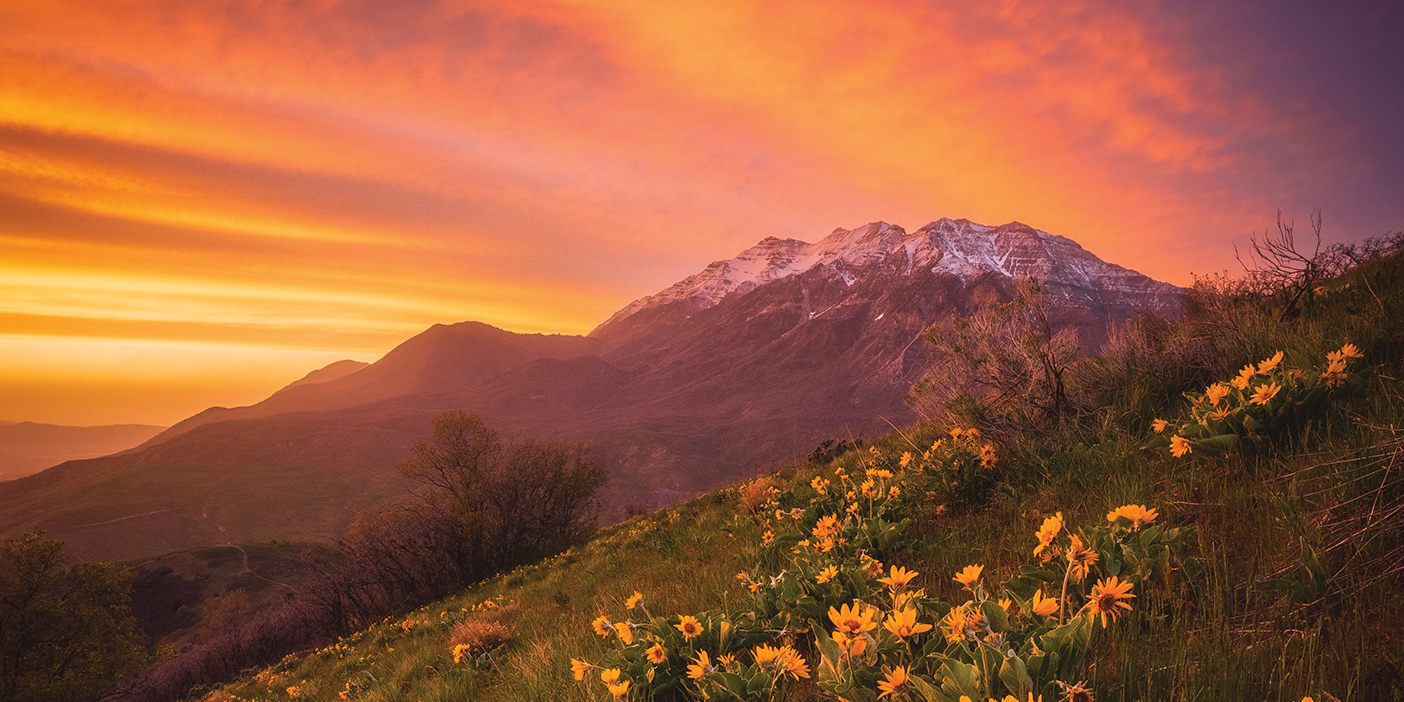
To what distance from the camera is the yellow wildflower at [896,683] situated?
1.35 m

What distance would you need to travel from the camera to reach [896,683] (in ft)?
4.48

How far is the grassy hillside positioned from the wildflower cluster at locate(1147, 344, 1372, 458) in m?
0.01

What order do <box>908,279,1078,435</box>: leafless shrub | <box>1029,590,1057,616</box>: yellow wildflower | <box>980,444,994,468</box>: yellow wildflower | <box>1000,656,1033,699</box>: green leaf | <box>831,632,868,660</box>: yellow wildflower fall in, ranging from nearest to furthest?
1. <box>1000,656,1033,699</box>: green leaf
2. <box>1029,590,1057,616</box>: yellow wildflower
3. <box>831,632,868,660</box>: yellow wildflower
4. <box>980,444,994,468</box>: yellow wildflower
5. <box>908,279,1078,435</box>: leafless shrub

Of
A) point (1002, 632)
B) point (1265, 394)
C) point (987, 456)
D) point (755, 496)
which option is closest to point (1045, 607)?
point (1002, 632)

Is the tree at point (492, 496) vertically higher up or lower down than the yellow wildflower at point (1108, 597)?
lower down

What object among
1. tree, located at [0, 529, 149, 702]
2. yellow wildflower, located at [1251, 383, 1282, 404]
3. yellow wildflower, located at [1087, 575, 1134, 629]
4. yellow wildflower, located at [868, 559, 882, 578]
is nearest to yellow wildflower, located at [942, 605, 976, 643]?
yellow wildflower, located at [1087, 575, 1134, 629]

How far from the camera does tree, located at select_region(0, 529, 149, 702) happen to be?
2966 centimetres

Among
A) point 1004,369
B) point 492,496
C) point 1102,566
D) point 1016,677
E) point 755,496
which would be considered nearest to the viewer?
Result: point 1016,677

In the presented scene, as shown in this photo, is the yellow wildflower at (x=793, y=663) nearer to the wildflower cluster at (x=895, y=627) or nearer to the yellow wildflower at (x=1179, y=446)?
the wildflower cluster at (x=895, y=627)

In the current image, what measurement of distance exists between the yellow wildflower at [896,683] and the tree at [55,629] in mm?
48416

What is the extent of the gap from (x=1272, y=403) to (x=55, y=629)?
52952 mm

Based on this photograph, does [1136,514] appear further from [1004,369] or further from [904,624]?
[1004,369]

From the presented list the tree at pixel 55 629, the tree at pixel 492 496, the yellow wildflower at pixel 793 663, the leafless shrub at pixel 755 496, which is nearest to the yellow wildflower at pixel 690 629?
the yellow wildflower at pixel 793 663

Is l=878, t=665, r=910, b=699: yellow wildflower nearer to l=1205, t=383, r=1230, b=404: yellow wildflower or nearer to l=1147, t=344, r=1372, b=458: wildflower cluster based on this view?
l=1147, t=344, r=1372, b=458: wildflower cluster
